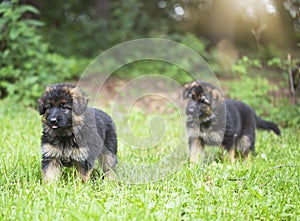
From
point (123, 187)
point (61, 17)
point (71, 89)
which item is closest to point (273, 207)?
point (123, 187)

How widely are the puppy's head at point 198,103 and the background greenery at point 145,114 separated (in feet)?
2.51

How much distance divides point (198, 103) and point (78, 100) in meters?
1.99

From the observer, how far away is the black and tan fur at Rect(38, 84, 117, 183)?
3.98 metres

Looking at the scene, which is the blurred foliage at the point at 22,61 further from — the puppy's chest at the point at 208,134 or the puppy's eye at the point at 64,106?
the puppy's eye at the point at 64,106

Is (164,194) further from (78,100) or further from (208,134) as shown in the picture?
(208,134)

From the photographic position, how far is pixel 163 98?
1081 centimetres

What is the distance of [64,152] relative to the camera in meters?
4.01

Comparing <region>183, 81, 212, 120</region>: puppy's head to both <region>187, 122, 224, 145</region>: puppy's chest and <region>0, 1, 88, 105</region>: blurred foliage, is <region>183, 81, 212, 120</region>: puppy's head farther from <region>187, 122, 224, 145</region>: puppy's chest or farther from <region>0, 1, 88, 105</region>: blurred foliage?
<region>0, 1, 88, 105</region>: blurred foliage

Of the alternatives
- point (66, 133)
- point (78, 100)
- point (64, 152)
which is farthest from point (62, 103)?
point (64, 152)

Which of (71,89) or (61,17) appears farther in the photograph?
(61,17)

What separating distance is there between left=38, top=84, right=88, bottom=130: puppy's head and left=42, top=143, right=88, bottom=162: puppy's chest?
214mm

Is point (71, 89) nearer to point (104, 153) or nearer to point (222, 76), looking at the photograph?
point (104, 153)

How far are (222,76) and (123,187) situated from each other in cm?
946

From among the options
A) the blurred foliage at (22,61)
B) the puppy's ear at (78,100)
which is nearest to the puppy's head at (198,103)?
the puppy's ear at (78,100)
